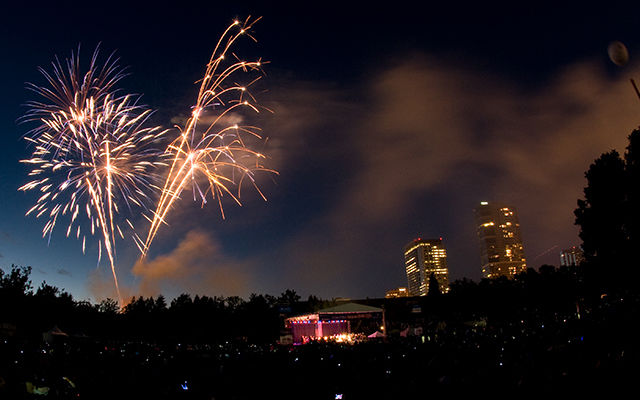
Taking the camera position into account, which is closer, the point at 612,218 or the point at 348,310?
the point at 348,310

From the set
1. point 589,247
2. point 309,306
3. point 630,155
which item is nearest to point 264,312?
point 309,306

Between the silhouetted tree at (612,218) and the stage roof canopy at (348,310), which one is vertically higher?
the silhouetted tree at (612,218)

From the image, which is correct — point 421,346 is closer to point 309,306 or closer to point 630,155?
point 630,155

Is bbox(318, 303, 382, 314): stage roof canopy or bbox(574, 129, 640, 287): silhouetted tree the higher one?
bbox(574, 129, 640, 287): silhouetted tree

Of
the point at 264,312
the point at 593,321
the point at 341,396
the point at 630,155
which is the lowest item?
the point at 341,396

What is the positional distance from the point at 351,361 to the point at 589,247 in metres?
27.1

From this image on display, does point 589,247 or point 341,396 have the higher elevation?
point 589,247

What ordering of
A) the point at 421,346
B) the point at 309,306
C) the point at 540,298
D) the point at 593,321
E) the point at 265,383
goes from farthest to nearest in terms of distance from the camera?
1. the point at 309,306
2. the point at 540,298
3. the point at 593,321
4. the point at 421,346
5. the point at 265,383

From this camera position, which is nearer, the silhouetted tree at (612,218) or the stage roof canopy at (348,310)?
the stage roof canopy at (348,310)

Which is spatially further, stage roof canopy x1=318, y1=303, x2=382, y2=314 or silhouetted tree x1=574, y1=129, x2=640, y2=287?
silhouetted tree x1=574, y1=129, x2=640, y2=287

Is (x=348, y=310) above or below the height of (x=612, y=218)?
below

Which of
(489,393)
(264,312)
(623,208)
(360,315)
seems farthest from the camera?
(264,312)

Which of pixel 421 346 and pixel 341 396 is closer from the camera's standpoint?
pixel 341 396

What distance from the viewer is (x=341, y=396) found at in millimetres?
9250
